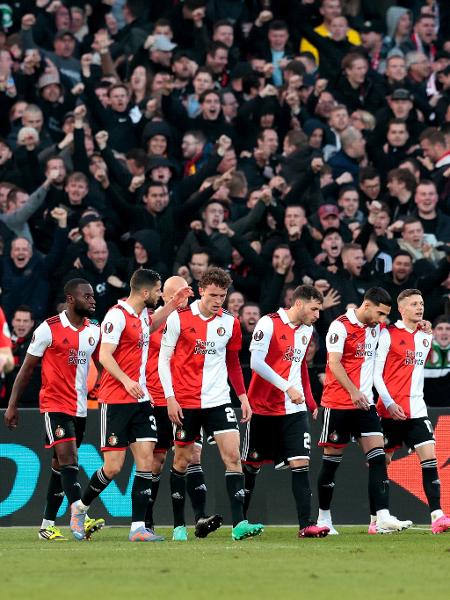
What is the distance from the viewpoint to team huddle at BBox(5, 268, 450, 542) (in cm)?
1271

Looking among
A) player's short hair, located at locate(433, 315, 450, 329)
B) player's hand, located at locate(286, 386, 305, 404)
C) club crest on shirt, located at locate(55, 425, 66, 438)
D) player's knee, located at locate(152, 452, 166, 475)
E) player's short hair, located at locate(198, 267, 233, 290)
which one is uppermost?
player's short hair, located at locate(198, 267, 233, 290)

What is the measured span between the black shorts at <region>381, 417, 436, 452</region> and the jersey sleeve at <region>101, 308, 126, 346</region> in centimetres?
319

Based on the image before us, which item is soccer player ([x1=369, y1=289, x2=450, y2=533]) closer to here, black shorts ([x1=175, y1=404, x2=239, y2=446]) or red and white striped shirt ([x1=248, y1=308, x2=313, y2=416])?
red and white striped shirt ([x1=248, y1=308, x2=313, y2=416])

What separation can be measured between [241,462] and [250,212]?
5554 mm

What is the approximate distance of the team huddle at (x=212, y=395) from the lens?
12.7 metres

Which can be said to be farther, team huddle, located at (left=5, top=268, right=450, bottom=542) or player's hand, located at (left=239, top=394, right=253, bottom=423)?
team huddle, located at (left=5, top=268, right=450, bottom=542)

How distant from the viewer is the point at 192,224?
695 inches

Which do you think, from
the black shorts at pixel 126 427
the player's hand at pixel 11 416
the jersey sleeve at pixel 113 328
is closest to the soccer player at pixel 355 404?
the black shorts at pixel 126 427

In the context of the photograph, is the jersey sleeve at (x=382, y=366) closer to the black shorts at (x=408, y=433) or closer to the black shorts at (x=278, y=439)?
the black shorts at (x=408, y=433)

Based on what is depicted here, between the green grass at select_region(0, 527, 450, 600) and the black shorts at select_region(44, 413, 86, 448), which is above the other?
the black shorts at select_region(44, 413, 86, 448)

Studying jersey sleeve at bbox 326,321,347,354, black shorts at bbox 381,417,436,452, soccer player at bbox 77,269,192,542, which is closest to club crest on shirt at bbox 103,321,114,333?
soccer player at bbox 77,269,192,542

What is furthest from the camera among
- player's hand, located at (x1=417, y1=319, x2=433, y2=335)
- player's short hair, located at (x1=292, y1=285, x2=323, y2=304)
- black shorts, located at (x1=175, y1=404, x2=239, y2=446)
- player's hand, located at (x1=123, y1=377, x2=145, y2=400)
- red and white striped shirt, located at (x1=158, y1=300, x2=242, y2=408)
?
player's hand, located at (x1=417, y1=319, x2=433, y2=335)

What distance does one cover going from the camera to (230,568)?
393 inches

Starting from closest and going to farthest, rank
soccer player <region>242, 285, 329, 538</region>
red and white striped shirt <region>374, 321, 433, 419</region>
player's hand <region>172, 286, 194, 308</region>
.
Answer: player's hand <region>172, 286, 194, 308</region>, soccer player <region>242, 285, 329, 538</region>, red and white striped shirt <region>374, 321, 433, 419</region>
